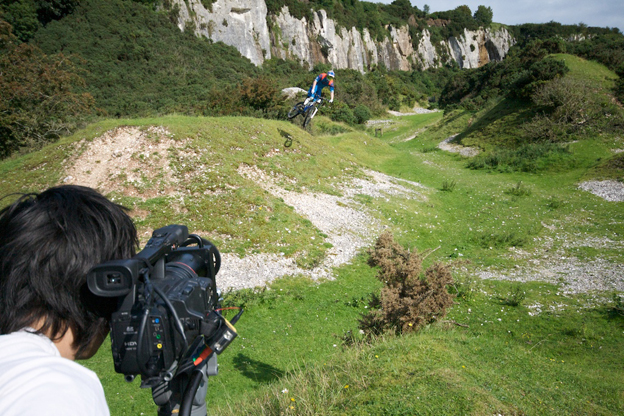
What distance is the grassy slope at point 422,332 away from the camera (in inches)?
122

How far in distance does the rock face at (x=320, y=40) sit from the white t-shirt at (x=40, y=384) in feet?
175

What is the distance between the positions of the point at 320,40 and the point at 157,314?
72.2 metres

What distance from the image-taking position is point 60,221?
3.80 ft

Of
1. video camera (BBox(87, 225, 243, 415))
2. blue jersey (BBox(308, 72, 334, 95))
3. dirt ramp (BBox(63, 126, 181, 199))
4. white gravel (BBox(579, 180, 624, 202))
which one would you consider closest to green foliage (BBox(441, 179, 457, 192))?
white gravel (BBox(579, 180, 624, 202))

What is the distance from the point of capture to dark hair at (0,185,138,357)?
1090 mm

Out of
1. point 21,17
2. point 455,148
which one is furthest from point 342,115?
point 21,17

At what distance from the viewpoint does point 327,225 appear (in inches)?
450

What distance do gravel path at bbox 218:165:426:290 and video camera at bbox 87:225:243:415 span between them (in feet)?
21.0

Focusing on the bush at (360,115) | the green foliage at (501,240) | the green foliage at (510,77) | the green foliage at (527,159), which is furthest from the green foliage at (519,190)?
the bush at (360,115)

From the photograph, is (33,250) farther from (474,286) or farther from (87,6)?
(87,6)

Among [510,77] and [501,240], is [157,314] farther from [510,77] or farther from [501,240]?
[510,77]

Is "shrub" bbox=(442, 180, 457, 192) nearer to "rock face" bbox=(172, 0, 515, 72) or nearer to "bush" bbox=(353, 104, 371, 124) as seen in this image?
"bush" bbox=(353, 104, 371, 124)

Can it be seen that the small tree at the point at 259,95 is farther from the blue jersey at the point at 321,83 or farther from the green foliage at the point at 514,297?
the green foliage at the point at 514,297

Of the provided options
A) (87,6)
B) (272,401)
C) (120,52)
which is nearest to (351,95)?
(120,52)
